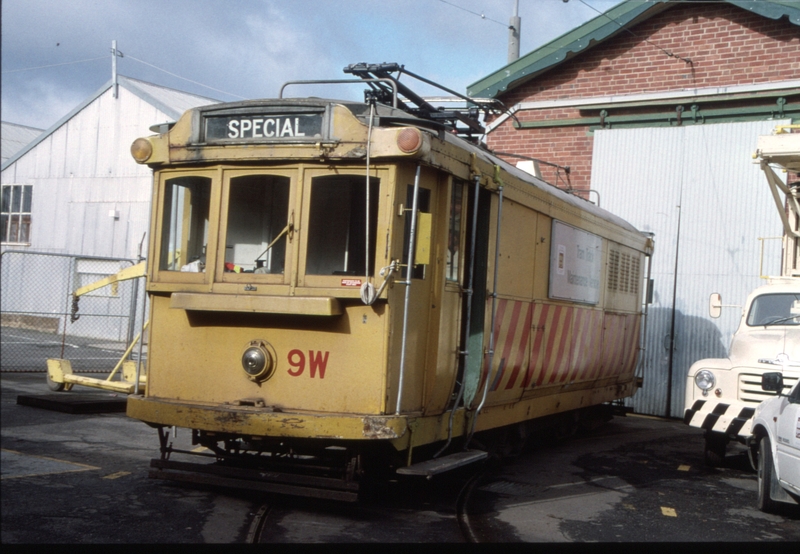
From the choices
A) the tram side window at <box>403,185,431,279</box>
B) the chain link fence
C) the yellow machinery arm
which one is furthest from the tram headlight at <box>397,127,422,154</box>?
the chain link fence

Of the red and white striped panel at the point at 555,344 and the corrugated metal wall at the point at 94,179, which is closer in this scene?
the red and white striped panel at the point at 555,344

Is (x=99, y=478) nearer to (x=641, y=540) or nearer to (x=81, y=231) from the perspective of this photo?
(x=641, y=540)

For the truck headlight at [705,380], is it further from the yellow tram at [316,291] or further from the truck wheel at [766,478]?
the yellow tram at [316,291]

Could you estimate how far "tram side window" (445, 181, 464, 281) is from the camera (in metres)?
7.48

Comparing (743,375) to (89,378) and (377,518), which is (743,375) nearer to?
(377,518)

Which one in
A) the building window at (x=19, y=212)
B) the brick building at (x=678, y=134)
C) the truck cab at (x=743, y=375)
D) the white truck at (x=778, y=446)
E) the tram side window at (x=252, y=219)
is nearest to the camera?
the tram side window at (x=252, y=219)

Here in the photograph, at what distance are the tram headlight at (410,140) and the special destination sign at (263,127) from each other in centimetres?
68

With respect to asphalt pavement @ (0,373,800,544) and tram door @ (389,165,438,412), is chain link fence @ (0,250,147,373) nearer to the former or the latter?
asphalt pavement @ (0,373,800,544)

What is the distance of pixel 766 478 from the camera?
799 cm

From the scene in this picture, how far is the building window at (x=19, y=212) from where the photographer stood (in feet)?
78.6

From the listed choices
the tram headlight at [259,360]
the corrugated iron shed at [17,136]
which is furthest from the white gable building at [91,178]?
the tram headlight at [259,360]

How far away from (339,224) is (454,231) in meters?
1.12


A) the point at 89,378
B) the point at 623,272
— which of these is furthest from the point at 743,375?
the point at 89,378

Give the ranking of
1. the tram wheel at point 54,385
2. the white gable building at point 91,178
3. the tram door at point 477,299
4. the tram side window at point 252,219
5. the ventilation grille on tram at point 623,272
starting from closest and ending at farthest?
1. the tram side window at point 252,219
2. the tram door at point 477,299
3. the ventilation grille on tram at point 623,272
4. the tram wheel at point 54,385
5. the white gable building at point 91,178
